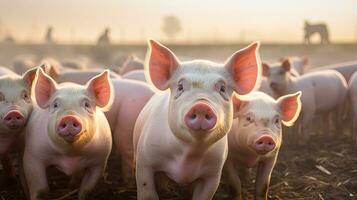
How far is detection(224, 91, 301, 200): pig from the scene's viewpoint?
194 inches

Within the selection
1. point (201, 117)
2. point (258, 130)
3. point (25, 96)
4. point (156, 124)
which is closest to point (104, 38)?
point (25, 96)

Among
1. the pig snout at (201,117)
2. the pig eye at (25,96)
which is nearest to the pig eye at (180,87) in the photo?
the pig snout at (201,117)

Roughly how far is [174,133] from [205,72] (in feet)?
1.72

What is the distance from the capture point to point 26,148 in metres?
4.90

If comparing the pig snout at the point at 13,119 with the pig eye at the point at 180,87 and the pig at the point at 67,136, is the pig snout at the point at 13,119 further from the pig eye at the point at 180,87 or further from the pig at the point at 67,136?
the pig eye at the point at 180,87

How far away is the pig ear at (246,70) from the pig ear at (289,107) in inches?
38.0

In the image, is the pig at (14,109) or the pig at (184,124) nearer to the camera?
the pig at (184,124)

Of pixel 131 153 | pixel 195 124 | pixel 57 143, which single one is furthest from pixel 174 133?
pixel 131 153

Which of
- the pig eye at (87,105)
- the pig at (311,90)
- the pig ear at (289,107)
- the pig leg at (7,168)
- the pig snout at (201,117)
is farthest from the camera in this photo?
the pig at (311,90)

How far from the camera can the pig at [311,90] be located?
8.80 metres

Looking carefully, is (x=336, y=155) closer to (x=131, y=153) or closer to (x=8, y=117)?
(x=131, y=153)

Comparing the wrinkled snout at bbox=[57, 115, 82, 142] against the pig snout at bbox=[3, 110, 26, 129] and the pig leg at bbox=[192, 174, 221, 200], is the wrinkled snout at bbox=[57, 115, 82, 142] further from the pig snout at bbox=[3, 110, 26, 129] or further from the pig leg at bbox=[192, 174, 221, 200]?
the pig leg at bbox=[192, 174, 221, 200]

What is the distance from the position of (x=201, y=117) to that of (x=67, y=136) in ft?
4.31

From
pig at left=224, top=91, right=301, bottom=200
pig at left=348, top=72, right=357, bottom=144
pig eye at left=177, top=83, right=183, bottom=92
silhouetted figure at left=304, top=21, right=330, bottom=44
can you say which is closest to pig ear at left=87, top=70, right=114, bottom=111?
pig eye at left=177, top=83, right=183, bottom=92
